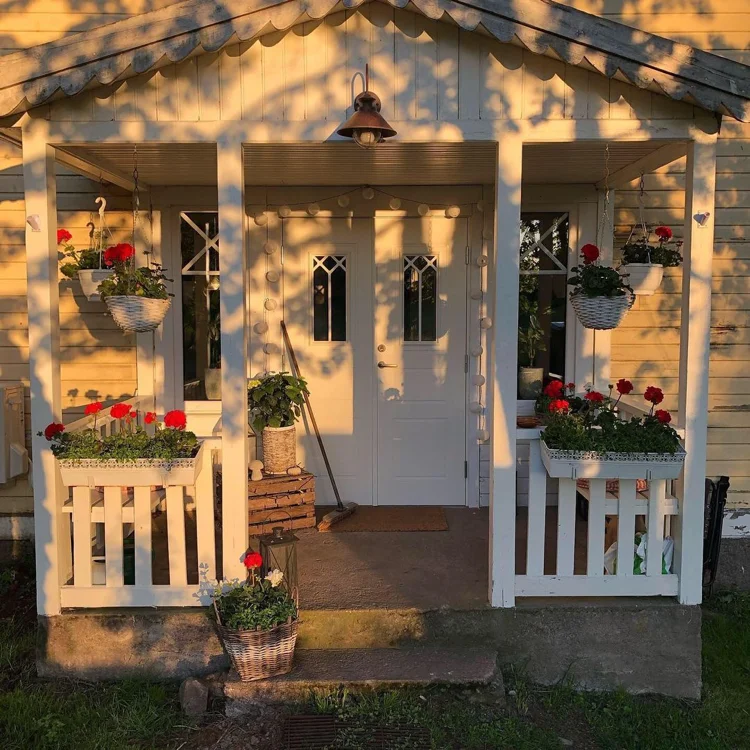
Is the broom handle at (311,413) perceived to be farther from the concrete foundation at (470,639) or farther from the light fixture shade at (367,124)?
the light fixture shade at (367,124)

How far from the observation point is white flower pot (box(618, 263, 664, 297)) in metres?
4.01

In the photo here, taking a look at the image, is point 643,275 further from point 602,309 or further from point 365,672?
point 365,672

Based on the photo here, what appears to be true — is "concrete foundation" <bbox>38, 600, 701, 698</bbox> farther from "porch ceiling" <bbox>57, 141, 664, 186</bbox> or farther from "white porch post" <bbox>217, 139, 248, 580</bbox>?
"porch ceiling" <bbox>57, 141, 664, 186</bbox>

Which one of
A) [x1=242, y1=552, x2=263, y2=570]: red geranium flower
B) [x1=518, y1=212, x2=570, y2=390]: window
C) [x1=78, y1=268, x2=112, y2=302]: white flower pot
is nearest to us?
[x1=242, y1=552, x2=263, y2=570]: red geranium flower

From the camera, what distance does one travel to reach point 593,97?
3.34m

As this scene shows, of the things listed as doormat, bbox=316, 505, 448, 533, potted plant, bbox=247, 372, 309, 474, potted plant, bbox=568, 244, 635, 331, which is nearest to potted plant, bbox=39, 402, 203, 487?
potted plant, bbox=247, 372, 309, 474

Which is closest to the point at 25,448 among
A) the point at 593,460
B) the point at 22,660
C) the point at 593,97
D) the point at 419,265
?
the point at 22,660

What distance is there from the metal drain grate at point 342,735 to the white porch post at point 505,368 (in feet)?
2.53

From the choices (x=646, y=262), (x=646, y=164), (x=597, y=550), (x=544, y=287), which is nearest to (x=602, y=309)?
(x=646, y=262)

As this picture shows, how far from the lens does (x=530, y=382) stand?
16.3ft

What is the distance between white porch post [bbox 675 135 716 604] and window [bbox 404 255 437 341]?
189cm

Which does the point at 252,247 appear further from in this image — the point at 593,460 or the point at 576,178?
the point at 593,460

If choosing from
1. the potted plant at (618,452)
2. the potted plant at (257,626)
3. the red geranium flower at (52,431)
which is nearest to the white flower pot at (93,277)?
the red geranium flower at (52,431)

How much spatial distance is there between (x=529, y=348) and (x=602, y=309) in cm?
140
